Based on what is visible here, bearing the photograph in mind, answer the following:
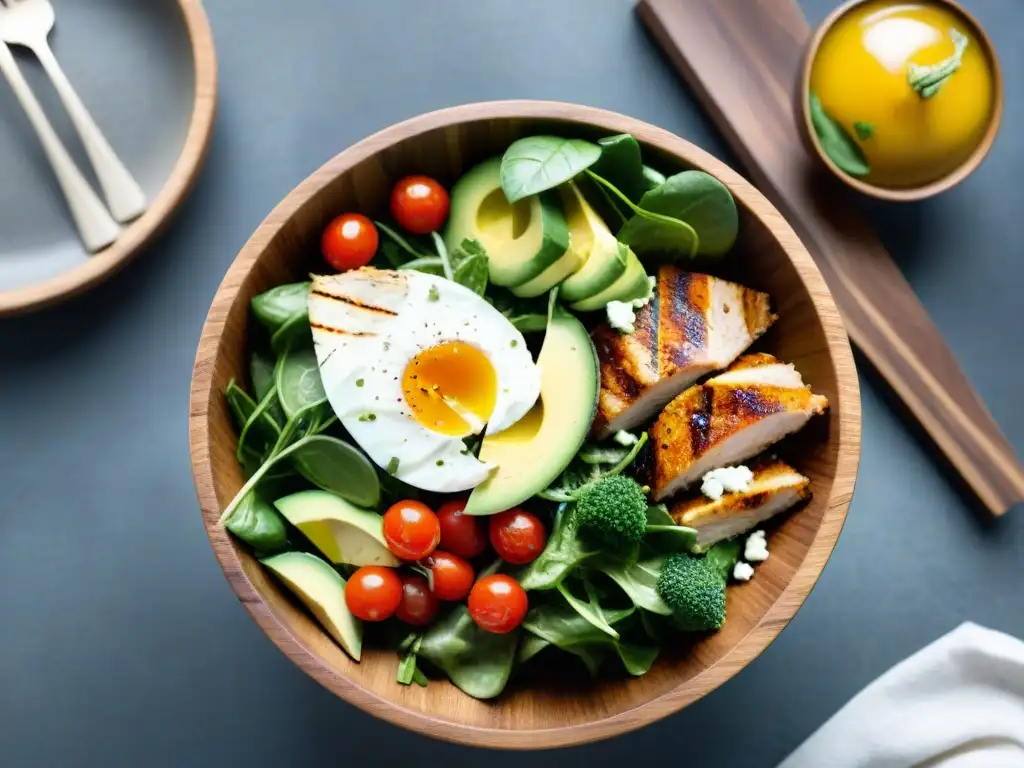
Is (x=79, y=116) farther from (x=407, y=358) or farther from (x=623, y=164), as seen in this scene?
(x=623, y=164)

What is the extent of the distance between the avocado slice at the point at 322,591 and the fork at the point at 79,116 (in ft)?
2.73

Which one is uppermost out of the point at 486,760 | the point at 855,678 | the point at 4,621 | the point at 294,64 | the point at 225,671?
the point at 294,64

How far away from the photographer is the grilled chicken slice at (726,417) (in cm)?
158

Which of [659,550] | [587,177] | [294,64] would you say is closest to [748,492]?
[659,550]

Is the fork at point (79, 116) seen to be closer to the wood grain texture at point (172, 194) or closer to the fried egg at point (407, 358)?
the wood grain texture at point (172, 194)

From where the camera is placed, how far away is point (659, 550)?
1.64m

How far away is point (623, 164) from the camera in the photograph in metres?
1.62

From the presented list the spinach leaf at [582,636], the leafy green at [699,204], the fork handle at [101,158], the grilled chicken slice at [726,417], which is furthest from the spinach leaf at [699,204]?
the fork handle at [101,158]

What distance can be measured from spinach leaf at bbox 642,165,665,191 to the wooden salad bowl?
35mm

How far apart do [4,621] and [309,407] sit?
3.13 feet

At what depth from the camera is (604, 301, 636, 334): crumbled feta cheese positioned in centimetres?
160

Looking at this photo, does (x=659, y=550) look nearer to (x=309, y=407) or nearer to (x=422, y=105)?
(x=309, y=407)

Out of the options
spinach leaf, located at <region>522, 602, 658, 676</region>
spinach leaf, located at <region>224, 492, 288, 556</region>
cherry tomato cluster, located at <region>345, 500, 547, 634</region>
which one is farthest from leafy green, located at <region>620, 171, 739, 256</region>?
spinach leaf, located at <region>224, 492, 288, 556</region>

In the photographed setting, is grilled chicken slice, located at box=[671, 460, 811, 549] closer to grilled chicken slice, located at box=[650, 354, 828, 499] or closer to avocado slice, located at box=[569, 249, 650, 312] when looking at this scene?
grilled chicken slice, located at box=[650, 354, 828, 499]
